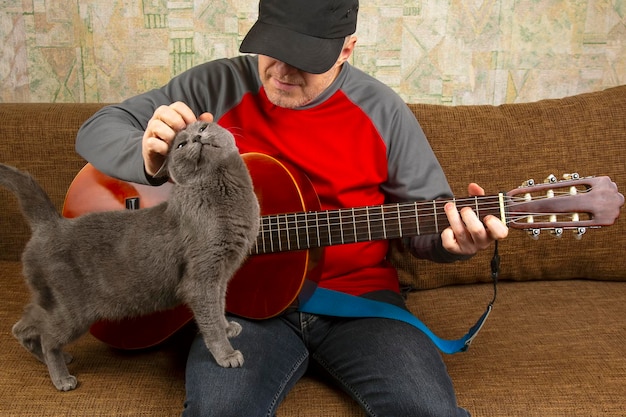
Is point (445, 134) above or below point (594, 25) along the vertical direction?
below

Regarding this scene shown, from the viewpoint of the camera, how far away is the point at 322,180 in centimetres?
158

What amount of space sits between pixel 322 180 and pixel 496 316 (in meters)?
0.64

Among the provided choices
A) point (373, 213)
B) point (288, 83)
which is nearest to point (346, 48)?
point (288, 83)

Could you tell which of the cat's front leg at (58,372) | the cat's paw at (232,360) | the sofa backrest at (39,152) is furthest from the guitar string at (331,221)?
the sofa backrest at (39,152)

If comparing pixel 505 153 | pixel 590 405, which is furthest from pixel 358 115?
pixel 590 405

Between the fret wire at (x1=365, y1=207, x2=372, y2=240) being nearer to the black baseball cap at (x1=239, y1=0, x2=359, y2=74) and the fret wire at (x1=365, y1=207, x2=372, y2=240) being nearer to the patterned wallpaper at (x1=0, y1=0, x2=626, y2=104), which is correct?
the black baseball cap at (x1=239, y1=0, x2=359, y2=74)

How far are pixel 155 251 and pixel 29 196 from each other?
301 millimetres

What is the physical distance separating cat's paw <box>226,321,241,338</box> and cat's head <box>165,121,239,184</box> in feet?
1.24

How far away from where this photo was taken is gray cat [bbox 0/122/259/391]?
115 centimetres

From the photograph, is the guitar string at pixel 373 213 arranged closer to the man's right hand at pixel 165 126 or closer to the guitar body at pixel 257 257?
the guitar body at pixel 257 257

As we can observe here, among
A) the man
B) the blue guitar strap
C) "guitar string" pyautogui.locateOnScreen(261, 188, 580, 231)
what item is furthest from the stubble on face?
the blue guitar strap

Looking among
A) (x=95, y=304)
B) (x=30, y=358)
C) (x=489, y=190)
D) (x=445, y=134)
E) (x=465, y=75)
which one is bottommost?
(x=30, y=358)

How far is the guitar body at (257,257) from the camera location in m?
1.44

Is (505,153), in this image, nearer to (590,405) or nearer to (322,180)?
(322,180)
